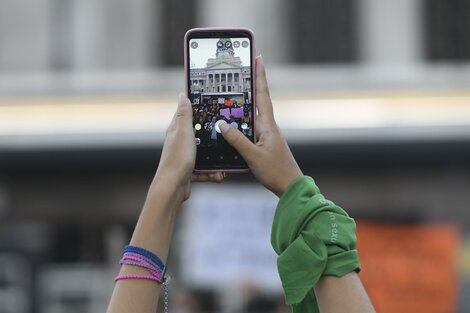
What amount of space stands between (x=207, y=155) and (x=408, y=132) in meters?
10.7

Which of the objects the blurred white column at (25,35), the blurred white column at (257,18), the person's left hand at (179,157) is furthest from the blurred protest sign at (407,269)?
the person's left hand at (179,157)

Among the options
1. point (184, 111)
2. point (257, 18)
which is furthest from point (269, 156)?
point (257, 18)

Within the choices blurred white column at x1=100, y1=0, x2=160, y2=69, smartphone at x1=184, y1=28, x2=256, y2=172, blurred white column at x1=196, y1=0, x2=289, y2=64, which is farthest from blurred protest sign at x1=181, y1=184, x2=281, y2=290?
smartphone at x1=184, y1=28, x2=256, y2=172

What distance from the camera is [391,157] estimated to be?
1258 cm

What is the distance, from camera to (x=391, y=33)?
12.9 meters

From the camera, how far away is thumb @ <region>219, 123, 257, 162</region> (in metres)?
1.75

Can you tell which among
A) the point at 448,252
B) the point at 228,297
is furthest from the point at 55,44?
the point at 448,252

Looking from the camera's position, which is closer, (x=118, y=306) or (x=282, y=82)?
(x=118, y=306)

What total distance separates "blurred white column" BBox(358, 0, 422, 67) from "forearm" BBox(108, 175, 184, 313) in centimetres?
1125

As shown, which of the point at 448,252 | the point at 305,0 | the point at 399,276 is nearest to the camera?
the point at 399,276

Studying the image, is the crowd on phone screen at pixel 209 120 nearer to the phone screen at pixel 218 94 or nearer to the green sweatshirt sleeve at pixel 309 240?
the phone screen at pixel 218 94

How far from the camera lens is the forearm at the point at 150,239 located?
64.8 inches

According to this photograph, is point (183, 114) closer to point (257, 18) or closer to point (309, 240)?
point (309, 240)

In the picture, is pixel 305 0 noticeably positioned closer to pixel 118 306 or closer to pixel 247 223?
pixel 247 223
